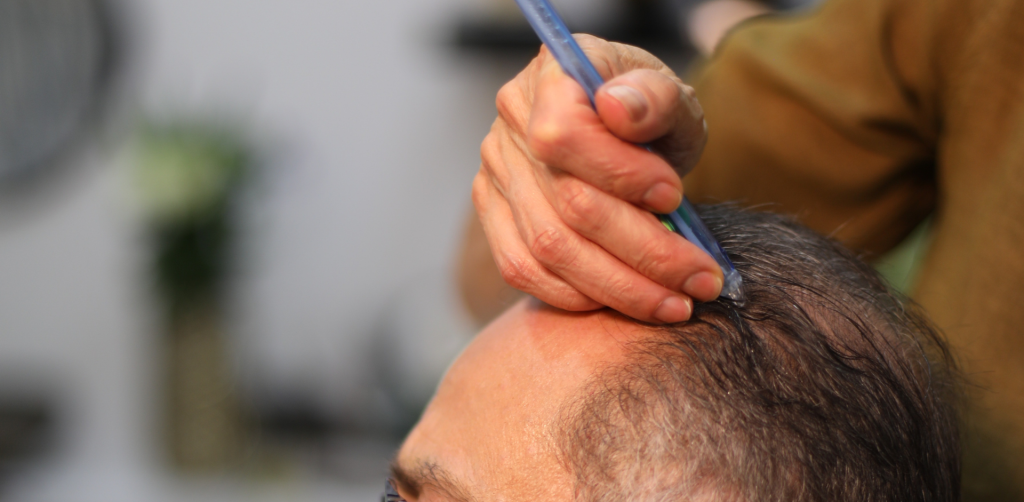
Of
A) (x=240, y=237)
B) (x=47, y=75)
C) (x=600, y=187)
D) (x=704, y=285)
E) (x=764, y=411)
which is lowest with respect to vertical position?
(x=764, y=411)

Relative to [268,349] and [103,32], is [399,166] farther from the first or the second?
[103,32]

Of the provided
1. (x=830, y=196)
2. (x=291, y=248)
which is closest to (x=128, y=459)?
(x=291, y=248)

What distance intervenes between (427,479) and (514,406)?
13 centimetres

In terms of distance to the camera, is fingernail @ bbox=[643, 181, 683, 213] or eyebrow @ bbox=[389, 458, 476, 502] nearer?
fingernail @ bbox=[643, 181, 683, 213]

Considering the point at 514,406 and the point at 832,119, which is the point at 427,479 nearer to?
the point at 514,406

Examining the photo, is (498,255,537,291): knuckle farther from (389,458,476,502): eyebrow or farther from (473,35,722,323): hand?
(389,458,476,502): eyebrow

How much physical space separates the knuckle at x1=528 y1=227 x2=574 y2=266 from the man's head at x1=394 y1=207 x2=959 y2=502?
0.30ft

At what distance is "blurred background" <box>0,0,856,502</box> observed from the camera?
6.48 ft

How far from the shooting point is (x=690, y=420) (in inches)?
20.3

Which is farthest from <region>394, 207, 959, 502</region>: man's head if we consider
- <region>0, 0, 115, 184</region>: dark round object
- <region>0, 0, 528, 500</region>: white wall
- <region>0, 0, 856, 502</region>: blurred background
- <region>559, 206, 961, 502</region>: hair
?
<region>0, 0, 115, 184</region>: dark round object

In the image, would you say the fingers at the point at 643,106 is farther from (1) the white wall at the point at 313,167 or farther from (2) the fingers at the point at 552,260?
(1) the white wall at the point at 313,167

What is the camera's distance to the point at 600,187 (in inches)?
18.6

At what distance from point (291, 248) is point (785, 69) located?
5.74ft

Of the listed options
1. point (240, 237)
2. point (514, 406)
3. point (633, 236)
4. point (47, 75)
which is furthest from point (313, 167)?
point (633, 236)
